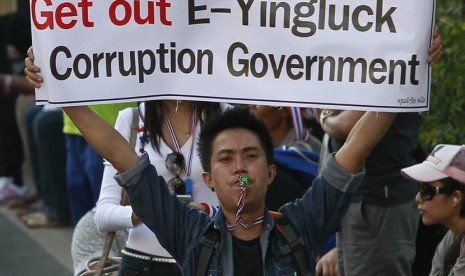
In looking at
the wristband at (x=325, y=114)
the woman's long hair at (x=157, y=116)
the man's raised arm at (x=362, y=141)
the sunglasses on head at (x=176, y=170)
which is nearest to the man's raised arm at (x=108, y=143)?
the man's raised arm at (x=362, y=141)

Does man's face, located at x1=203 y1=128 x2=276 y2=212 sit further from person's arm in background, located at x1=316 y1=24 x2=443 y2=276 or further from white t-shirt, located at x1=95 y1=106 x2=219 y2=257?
Result: person's arm in background, located at x1=316 y1=24 x2=443 y2=276

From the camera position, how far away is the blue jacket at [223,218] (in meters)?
3.86

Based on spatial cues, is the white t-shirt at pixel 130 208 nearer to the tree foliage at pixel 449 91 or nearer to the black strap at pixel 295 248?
the black strap at pixel 295 248

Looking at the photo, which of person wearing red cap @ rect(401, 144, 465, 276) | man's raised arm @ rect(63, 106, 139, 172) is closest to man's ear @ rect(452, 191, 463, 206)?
person wearing red cap @ rect(401, 144, 465, 276)

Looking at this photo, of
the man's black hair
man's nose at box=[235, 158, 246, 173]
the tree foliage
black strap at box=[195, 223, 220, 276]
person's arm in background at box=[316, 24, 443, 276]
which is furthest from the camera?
the tree foliage

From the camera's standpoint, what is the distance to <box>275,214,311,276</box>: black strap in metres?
3.85

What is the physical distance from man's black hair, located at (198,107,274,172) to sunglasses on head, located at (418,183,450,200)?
1.07 metres

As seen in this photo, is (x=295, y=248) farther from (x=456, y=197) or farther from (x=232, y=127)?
(x=456, y=197)

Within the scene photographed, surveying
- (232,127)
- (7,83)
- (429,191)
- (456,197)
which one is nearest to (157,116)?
(232,127)

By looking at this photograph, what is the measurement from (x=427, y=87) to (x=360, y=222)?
5.76 ft

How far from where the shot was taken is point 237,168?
3.92 metres

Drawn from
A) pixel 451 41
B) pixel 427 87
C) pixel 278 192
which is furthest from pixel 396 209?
pixel 427 87

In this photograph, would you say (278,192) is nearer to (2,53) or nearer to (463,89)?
(463,89)

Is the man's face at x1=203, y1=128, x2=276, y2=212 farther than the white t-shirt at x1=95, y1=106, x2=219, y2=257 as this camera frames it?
No
